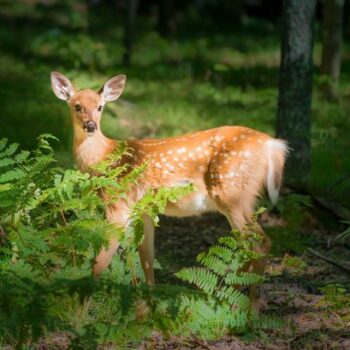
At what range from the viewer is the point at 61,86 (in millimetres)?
6520

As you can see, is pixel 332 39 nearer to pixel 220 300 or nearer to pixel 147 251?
pixel 147 251

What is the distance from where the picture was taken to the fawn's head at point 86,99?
20.4 ft

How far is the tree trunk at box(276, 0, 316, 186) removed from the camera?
330 inches

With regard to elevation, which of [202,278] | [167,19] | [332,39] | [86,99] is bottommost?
[202,278]

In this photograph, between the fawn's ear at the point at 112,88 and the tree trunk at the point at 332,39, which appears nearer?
the fawn's ear at the point at 112,88

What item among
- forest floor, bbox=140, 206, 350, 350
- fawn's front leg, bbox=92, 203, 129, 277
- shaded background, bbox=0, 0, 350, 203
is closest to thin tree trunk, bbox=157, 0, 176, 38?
shaded background, bbox=0, 0, 350, 203

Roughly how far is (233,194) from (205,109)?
6.62 m

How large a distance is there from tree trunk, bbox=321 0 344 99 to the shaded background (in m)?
0.33

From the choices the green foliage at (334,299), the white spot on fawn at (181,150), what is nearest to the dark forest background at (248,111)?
the green foliage at (334,299)

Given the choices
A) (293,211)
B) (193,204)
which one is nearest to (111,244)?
(193,204)

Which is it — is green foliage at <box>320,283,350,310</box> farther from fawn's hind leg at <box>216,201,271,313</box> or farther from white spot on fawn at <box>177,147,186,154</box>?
white spot on fawn at <box>177,147,186,154</box>

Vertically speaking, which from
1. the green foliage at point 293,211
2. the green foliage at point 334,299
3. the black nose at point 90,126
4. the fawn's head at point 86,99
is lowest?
the green foliage at point 293,211

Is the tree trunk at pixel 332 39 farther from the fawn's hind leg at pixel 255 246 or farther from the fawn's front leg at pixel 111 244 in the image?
the fawn's front leg at pixel 111 244

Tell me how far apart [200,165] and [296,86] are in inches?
119
